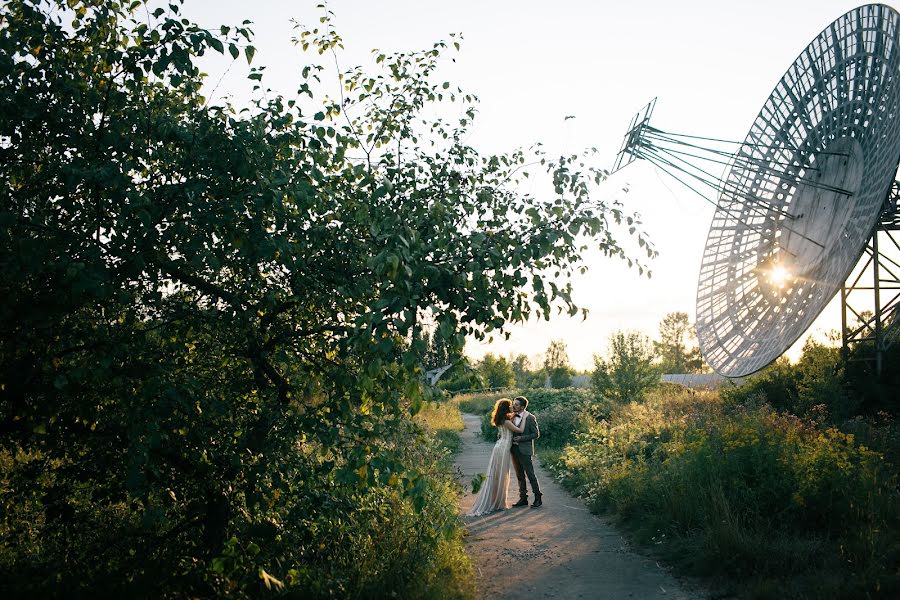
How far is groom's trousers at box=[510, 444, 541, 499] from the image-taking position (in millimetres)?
11102

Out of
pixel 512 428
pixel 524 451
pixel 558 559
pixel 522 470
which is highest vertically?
pixel 512 428

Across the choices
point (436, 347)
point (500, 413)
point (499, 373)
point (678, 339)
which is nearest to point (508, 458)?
point (500, 413)

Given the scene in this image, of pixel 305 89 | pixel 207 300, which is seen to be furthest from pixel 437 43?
pixel 207 300

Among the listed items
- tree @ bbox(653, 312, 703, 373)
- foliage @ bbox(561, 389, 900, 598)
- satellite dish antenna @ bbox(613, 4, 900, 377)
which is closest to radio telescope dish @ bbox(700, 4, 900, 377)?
satellite dish antenna @ bbox(613, 4, 900, 377)

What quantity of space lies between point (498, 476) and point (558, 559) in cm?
352

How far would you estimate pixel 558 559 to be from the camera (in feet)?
24.7

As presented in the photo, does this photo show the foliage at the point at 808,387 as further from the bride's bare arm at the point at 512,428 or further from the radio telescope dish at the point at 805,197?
the bride's bare arm at the point at 512,428

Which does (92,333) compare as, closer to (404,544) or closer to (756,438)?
(404,544)

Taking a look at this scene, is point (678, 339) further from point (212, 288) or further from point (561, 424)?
point (212, 288)

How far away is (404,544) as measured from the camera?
21.4 feet

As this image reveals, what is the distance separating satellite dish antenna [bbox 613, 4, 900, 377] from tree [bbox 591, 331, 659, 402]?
15.6 feet

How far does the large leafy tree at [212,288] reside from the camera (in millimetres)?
3912

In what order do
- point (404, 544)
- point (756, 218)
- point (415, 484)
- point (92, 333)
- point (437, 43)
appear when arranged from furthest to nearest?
point (756, 218) → point (404, 544) → point (437, 43) → point (92, 333) → point (415, 484)

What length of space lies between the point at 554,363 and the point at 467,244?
72.6 meters
